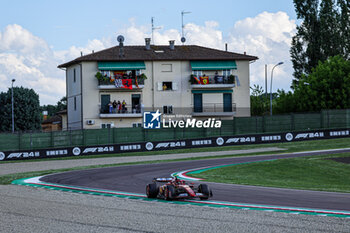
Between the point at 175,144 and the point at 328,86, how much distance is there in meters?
28.2

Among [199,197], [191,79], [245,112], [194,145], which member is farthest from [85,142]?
[199,197]

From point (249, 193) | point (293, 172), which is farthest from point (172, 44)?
point (249, 193)

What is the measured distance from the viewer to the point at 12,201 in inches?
642

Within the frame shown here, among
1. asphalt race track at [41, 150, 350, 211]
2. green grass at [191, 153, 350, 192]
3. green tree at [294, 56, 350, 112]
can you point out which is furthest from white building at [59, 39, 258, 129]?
asphalt race track at [41, 150, 350, 211]

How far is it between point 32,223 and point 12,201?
472 cm

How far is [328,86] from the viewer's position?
69188mm

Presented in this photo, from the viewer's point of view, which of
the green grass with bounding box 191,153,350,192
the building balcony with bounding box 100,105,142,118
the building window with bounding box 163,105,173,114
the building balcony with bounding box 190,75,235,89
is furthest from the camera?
the building balcony with bounding box 190,75,235,89

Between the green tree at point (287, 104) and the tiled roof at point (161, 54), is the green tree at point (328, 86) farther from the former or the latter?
the tiled roof at point (161, 54)

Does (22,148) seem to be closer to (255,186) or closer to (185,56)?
(185,56)

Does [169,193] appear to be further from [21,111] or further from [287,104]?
[21,111]

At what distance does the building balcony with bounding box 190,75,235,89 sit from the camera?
64312 mm

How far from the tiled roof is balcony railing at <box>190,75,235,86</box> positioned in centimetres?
223

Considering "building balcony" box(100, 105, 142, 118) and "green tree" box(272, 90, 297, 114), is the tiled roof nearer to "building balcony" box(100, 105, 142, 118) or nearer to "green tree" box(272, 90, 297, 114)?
"building balcony" box(100, 105, 142, 118)

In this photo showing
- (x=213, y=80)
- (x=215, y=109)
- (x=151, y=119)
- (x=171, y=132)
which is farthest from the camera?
(x=213, y=80)
